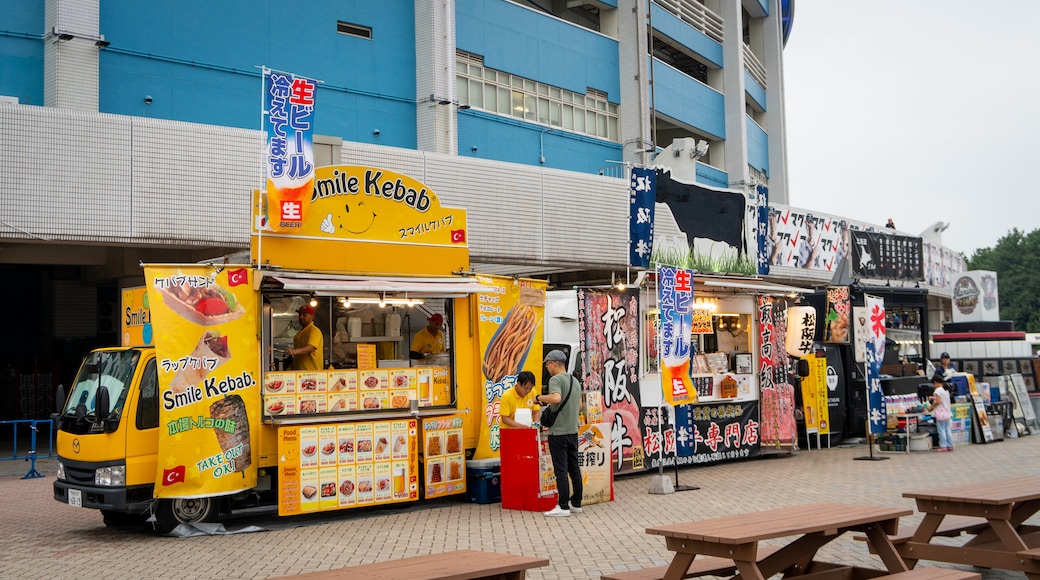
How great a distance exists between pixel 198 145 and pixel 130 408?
22.6 ft

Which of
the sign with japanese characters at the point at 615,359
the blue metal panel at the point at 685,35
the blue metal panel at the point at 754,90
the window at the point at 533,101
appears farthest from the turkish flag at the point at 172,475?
the blue metal panel at the point at 754,90

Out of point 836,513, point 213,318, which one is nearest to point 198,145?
point 213,318

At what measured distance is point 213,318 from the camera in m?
10.5

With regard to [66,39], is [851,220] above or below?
below

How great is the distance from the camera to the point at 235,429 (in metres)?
10.6

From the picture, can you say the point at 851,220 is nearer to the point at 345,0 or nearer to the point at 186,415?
the point at 345,0

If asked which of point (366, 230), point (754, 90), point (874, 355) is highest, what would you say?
point (754, 90)

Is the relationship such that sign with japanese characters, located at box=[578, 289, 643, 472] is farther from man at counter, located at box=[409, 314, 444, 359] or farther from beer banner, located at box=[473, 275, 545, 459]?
man at counter, located at box=[409, 314, 444, 359]

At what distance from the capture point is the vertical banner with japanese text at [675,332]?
13078mm

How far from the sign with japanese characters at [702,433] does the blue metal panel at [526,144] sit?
11434 mm

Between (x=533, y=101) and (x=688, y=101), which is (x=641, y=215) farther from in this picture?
(x=688, y=101)

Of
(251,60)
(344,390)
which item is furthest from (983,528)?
(251,60)

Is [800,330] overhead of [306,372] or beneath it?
overhead

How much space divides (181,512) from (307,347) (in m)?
2.48
